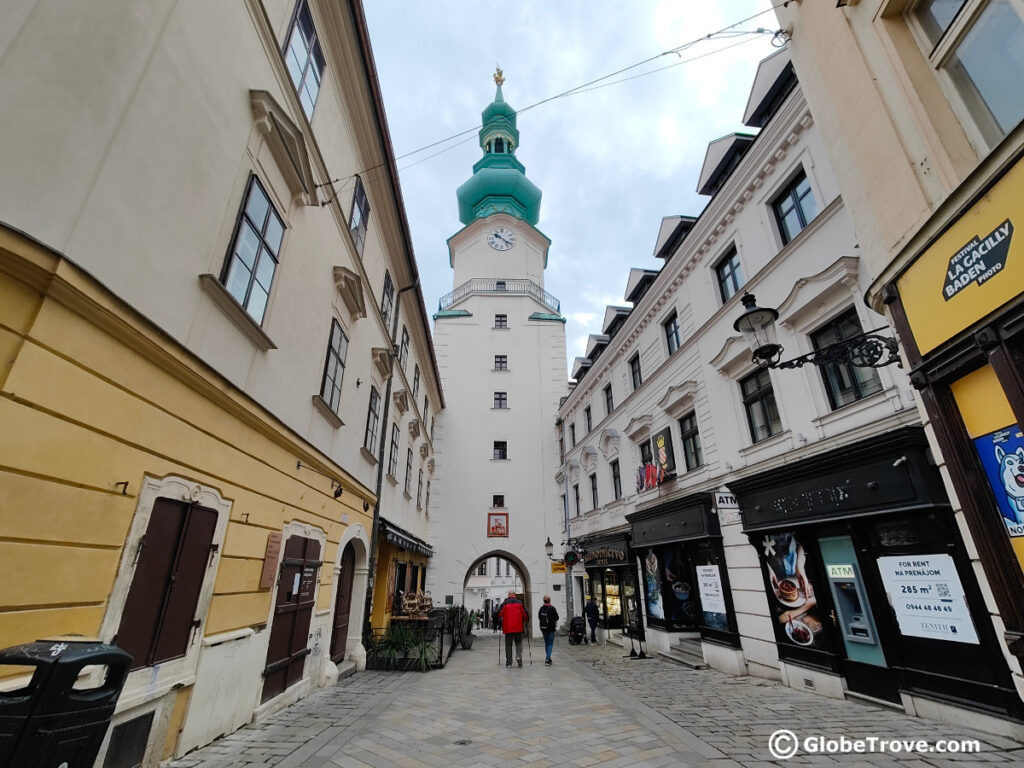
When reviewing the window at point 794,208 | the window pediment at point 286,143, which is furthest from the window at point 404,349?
the window at point 794,208

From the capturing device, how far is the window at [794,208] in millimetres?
8820

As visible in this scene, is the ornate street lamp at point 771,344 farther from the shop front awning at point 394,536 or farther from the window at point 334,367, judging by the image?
the shop front awning at point 394,536

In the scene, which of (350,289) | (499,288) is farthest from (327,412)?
(499,288)

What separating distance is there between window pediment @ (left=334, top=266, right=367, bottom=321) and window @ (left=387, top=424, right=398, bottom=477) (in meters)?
5.05

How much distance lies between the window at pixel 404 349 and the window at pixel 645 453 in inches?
319

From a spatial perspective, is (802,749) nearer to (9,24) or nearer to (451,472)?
(9,24)

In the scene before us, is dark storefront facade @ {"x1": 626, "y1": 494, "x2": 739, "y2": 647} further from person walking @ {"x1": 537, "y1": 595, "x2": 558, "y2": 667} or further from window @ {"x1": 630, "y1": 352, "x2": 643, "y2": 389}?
window @ {"x1": 630, "y1": 352, "x2": 643, "y2": 389}

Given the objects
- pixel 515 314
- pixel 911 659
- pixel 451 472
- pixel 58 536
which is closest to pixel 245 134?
pixel 58 536

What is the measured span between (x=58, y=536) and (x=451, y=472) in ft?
66.6

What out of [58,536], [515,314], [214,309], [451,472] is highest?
[515,314]

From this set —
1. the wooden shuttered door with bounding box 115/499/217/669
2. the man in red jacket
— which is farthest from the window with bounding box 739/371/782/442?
the wooden shuttered door with bounding box 115/499/217/669

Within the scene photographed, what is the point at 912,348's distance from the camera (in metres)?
4.70

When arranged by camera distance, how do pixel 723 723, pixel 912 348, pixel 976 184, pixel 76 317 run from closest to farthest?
pixel 76 317
pixel 976 184
pixel 912 348
pixel 723 723

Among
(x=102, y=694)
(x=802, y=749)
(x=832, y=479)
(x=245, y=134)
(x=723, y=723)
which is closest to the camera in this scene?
(x=102, y=694)
